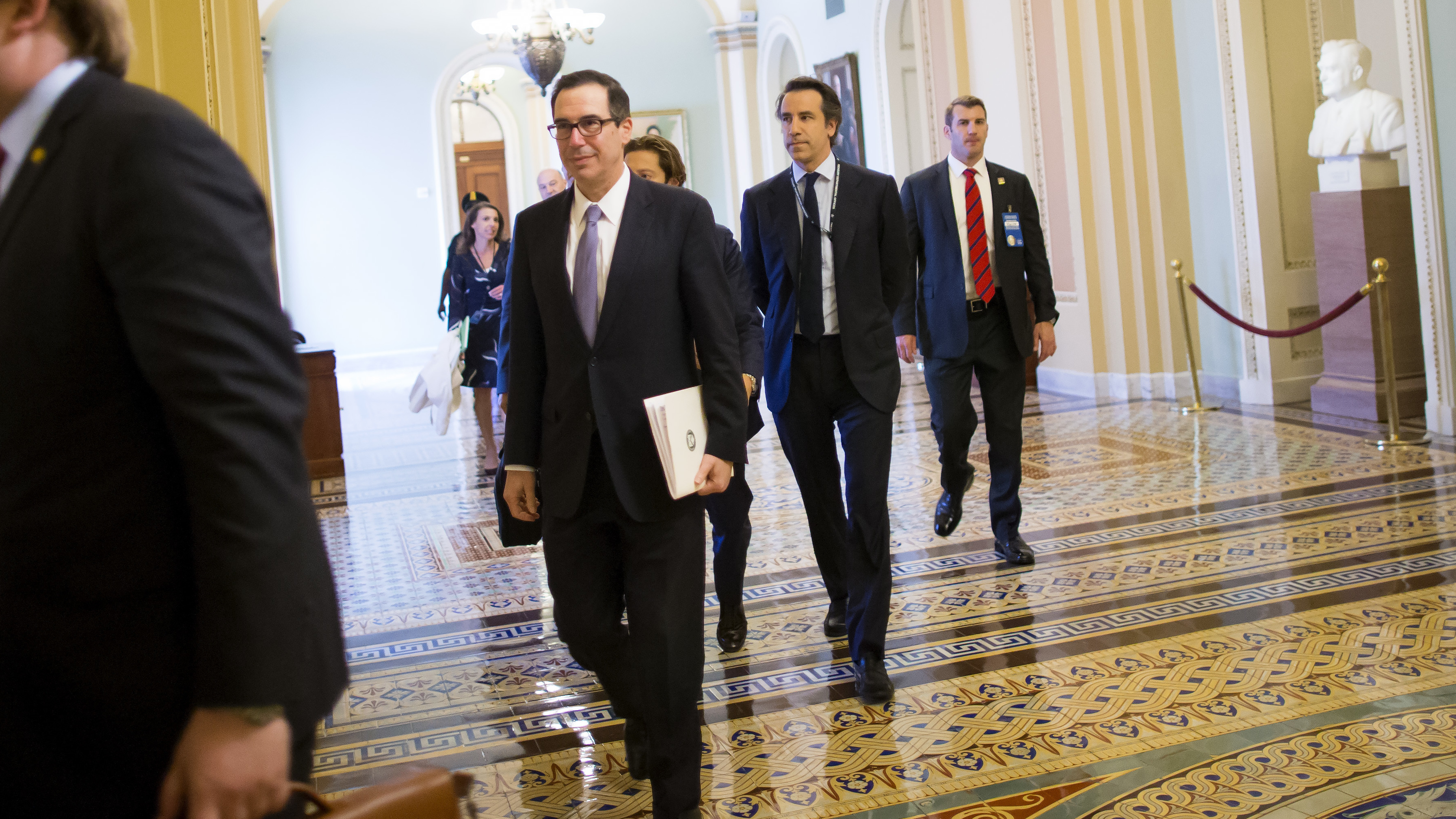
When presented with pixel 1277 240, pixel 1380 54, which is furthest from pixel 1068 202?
pixel 1380 54

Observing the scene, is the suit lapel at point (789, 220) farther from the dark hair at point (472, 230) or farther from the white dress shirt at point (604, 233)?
the dark hair at point (472, 230)

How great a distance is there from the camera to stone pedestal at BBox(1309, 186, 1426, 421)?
7.36 meters

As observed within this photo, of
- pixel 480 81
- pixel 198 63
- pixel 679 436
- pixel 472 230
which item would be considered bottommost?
pixel 679 436

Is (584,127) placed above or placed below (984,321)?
above

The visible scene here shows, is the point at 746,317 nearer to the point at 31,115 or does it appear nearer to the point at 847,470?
the point at 847,470

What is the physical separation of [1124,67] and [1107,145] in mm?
578

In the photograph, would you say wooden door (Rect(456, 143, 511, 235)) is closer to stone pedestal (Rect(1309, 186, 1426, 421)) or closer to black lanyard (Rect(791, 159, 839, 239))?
stone pedestal (Rect(1309, 186, 1426, 421))

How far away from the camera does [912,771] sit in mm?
2971

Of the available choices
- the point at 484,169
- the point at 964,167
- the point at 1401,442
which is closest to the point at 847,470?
the point at 964,167

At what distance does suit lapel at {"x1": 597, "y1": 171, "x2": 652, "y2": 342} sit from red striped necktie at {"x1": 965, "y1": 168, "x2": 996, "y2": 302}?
2.39 metres

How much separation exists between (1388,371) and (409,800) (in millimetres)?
6545

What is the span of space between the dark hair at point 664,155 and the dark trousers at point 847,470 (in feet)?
2.29

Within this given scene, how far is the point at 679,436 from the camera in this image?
2535mm

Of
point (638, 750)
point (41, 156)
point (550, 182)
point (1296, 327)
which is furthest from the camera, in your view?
point (1296, 327)
